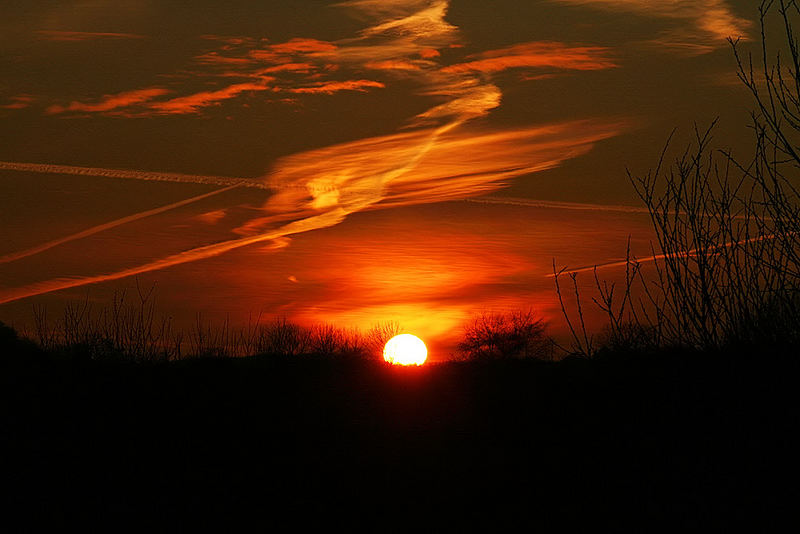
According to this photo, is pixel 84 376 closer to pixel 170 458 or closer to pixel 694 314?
pixel 170 458

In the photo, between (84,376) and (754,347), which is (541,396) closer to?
(754,347)

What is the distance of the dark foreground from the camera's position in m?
5.59

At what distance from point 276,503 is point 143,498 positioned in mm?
952

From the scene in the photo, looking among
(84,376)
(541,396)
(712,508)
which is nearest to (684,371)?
(541,396)

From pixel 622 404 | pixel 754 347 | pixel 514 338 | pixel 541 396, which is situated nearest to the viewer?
pixel 754 347

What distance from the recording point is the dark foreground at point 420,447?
18.4ft

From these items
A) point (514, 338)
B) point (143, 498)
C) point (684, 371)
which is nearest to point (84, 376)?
point (143, 498)

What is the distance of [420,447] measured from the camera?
21.9 ft

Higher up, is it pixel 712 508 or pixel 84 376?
pixel 84 376

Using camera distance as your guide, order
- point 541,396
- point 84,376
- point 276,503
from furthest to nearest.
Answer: point 84,376
point 541,396
point 276,503

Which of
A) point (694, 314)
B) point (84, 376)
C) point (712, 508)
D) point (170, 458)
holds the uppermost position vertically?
point (84, 376)

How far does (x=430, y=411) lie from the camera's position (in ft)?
24.6

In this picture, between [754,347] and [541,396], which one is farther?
[541,396]

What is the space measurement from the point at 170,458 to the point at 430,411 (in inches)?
89.0
